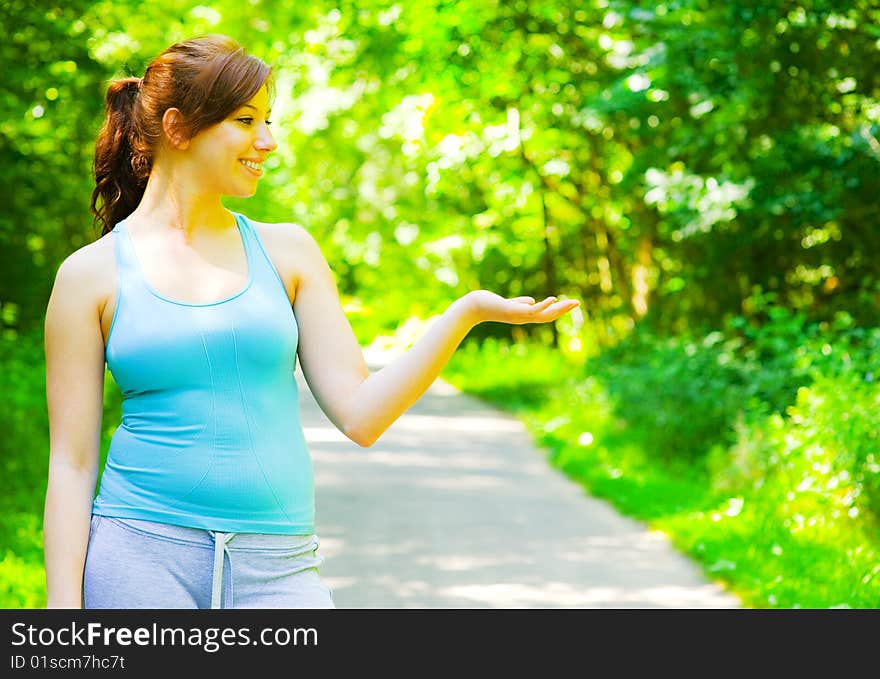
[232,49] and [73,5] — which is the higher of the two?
[73,5]

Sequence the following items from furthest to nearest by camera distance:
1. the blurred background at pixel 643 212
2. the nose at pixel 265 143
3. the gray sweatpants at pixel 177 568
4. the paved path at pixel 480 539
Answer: the blurred background at pixel 643 212 → the paved path at pixel 480 539 → the nose at pixel 265 143 → the gray sweatpants at pixel 177 568

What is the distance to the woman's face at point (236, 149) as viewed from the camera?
8.15 ft

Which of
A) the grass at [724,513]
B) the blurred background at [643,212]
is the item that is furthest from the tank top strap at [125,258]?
the grass at [724,513]

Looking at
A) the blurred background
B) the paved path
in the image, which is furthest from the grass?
the paved path

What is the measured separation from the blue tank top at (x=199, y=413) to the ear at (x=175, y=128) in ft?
0.87

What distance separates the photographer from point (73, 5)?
11180mm

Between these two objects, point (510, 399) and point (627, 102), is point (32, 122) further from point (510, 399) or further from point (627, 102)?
point (510, 399)

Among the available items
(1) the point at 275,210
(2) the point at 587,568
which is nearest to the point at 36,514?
(2) the point at 587,568

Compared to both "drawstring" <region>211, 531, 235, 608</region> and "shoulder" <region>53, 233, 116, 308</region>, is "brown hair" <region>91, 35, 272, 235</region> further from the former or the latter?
"drawstring" <region>211, 531, 235, 608</region>

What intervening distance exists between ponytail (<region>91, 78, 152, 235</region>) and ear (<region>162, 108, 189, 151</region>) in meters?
0.11

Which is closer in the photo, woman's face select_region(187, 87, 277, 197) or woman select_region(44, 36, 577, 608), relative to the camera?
woman select_region(44, 36, 577, 608)

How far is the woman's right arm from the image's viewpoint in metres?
2.39

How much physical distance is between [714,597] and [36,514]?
3.92m

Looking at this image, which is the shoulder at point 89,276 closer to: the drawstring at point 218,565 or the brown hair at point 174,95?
the brown hair at point 174,95
